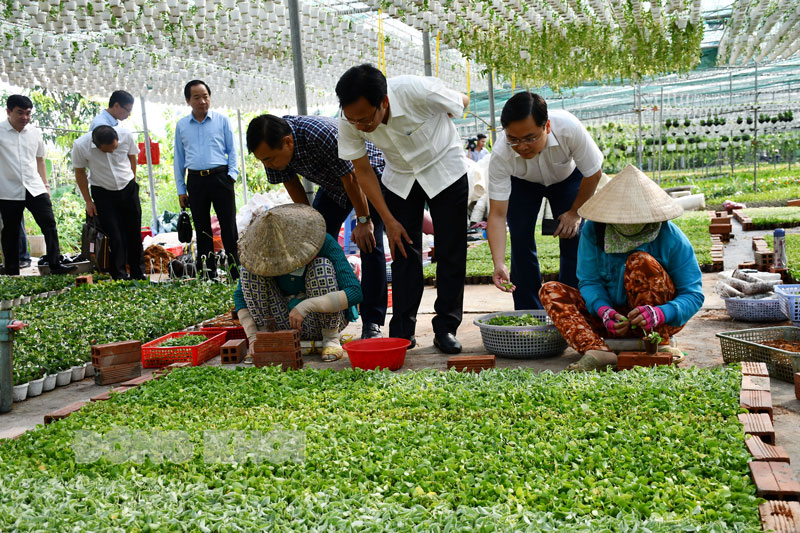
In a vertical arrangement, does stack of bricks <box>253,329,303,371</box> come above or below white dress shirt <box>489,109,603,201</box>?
below

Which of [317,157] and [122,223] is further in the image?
[122,223]

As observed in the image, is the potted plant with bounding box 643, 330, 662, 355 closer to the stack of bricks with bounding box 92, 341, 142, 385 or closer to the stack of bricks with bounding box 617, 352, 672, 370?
the stack of bricks with bounding box 617, 352, 672, 370

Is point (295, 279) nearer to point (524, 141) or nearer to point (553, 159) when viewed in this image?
point (524, 141)

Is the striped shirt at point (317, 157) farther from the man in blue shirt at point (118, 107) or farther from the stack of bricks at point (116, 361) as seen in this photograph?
the man in blue shirt at point (118, 107)

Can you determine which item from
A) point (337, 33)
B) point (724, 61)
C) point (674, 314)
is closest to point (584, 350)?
point (674, 314)

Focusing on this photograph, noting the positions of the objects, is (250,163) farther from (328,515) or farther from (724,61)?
(328,515)

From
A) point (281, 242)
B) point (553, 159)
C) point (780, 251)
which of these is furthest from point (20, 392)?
point (780, 251)

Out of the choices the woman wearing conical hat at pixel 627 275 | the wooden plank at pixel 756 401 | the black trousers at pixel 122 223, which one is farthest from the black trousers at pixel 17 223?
the wooden plank at pixel 756 401

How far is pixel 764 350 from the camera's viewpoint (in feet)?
10.6

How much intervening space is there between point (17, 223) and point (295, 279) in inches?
194

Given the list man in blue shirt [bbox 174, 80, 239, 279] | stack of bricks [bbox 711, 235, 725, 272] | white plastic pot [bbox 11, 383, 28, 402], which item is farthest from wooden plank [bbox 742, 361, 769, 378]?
man in blue shirt [bbox 174, 80, 239, 279]

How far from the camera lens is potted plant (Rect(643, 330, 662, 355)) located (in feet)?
10.8

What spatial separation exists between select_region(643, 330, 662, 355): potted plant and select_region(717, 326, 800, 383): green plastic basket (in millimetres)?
309

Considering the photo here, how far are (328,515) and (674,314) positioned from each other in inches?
79.1
